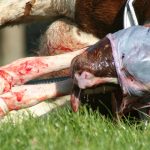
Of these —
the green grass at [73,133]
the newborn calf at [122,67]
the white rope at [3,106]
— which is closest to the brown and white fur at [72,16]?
the newborn calf at [122,67]

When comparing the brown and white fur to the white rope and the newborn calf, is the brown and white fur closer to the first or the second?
the newborn calf

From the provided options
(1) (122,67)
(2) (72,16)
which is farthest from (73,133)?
(2) (72,16)

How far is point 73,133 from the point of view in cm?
352

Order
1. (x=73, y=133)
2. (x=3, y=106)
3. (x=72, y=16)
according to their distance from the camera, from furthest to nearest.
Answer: (x=72, y=16) → (x=3, y=106) → (x=73, y=133)

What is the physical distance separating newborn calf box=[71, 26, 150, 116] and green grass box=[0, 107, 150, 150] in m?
0.15

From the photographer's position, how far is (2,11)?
15.8ft

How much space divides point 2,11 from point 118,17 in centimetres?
82

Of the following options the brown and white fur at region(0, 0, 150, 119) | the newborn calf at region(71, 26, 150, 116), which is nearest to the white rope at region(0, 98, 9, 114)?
the newborn calf at region(71, 26, 150, 116)

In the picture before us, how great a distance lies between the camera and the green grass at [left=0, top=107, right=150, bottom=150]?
129 inches

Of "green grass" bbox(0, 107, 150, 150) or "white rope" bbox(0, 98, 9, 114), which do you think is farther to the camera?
"white rope" bbox(0, 98, 9, 114)

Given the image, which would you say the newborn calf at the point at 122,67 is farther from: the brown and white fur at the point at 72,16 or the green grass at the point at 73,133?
the brown and white fur at the point at 72,16

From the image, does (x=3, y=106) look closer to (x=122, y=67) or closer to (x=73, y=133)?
(x=73, y=133)

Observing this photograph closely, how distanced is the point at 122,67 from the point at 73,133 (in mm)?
399

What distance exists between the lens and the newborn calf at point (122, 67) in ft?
11.8
